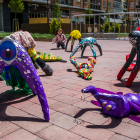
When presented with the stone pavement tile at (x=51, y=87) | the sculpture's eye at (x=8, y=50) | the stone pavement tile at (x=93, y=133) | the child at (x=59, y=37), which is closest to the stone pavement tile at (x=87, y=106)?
the stone pavement tile at (x=93, y=133)

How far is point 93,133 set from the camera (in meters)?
2.34

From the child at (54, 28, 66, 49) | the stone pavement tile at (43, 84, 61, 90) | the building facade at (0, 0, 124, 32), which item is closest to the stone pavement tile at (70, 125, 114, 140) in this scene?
the stone pavement tile at (43, 84, 61, 90)

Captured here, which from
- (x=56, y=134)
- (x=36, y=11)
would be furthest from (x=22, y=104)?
(x=36, y=11)

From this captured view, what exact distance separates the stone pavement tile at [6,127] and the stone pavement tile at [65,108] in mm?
724

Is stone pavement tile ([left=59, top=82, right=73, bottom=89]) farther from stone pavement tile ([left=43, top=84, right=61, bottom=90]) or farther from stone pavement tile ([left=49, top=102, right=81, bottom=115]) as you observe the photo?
stone pavement tile ([left=49, top=102, right=81, bottom=115])

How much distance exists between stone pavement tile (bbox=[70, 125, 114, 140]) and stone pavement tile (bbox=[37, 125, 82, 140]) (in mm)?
85

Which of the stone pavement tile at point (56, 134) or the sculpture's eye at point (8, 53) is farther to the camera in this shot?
the sculpture's eye at point (8, 53)

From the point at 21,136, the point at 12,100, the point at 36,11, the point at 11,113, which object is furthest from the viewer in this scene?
the point at 36,11

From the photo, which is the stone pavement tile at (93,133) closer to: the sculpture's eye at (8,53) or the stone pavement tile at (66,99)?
the stone pavement tile at (66,99)

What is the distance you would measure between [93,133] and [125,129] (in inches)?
16.1

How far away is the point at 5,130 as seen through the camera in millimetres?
2426

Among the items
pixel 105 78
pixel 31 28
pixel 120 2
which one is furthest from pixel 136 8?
pixel 105 78

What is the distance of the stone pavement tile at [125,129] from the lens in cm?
231

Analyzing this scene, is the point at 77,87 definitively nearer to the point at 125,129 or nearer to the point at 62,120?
the point at 62,120
